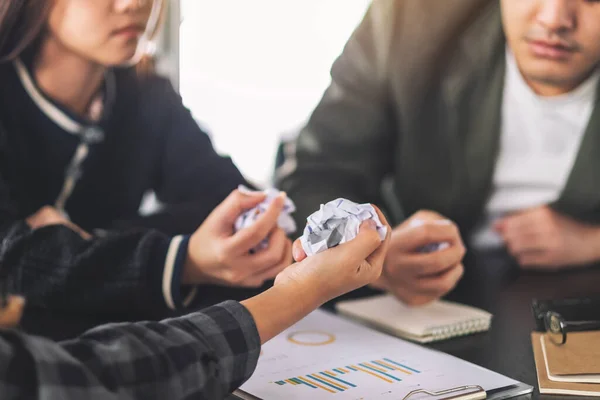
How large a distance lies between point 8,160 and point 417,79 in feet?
1.71

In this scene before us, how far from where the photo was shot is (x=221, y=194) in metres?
0.79

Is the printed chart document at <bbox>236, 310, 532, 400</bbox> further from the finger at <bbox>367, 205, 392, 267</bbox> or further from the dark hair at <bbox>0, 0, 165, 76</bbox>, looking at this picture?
the dark hair at <bbox>0, 0, 165, 76</bbox>

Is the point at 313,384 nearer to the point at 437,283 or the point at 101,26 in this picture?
the point at 437,283

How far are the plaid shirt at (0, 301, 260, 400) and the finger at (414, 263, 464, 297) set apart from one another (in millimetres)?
282

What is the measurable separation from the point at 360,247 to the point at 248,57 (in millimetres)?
417

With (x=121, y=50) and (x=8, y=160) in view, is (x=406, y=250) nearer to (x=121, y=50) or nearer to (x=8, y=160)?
(x=121, y=50)

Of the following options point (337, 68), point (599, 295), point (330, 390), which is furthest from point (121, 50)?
point (599, 295)

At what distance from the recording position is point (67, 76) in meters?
0.80

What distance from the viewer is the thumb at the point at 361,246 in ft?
1.49

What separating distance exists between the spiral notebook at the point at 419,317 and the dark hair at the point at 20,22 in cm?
42

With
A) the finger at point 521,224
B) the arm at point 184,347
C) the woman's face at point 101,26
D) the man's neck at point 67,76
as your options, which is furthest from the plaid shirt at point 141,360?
the finger at point 521,224

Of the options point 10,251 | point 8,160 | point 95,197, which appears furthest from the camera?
point 95,197

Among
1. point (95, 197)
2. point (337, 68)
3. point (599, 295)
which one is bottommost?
point (599, 295)

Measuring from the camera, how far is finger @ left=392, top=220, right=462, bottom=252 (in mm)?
683
